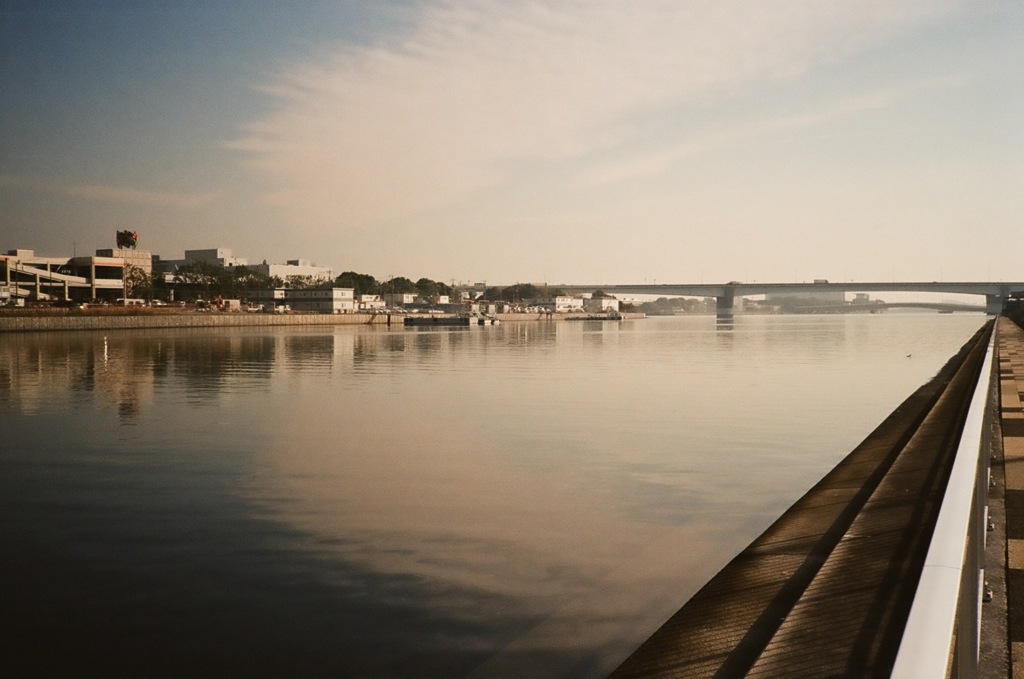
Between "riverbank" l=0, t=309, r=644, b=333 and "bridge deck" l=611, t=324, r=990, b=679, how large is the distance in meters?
105

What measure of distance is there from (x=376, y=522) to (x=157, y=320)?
11472 centimetres

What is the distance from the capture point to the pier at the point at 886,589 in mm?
2746

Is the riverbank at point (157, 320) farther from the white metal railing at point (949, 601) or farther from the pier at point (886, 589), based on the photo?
the white metal railing at point (949, 601)

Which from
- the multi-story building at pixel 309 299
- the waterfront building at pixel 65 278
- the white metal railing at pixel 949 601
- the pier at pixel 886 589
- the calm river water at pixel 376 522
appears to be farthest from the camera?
the multi-story building at pixel 309 299

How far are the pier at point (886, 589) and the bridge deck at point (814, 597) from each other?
1 cm

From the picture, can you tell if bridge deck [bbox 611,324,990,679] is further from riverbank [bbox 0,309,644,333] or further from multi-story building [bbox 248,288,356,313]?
multi-story building [bbox 248,288,356,313]

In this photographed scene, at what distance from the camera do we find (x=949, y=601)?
8.05 ft

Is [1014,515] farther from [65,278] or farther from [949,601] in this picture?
[65,278]

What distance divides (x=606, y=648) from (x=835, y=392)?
25197mm

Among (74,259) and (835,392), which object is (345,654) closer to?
(835,392)

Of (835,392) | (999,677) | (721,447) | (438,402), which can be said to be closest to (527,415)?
(438,402)

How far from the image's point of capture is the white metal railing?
7.29ft

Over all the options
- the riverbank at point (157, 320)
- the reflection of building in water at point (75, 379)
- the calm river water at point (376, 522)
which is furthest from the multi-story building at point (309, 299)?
the calm river water at point (376, 522)

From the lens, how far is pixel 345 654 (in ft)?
22.9
